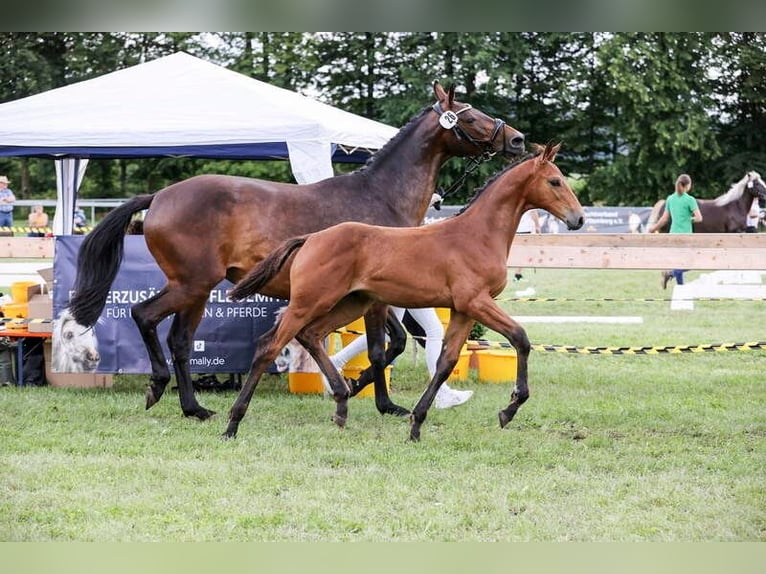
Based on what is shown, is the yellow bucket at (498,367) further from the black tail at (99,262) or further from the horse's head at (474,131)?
the black tail at (99,262)

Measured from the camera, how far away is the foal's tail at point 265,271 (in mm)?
5672

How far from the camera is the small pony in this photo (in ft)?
24.7

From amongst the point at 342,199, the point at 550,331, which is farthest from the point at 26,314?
the point at 550,331

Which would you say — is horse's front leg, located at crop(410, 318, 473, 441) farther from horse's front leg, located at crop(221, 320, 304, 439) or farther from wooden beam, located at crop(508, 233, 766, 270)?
wooden beam, located at crop(508, 233, 766, 270)

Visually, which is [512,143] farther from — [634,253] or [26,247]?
[26,247]

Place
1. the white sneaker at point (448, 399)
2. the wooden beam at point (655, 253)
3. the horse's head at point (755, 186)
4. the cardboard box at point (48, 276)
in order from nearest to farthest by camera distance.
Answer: the white sneaker at point (448, 399) → the wooden beam at point (655, 253) → the cardboard box at point (48, 276) → the horse's head at point (755, 186)

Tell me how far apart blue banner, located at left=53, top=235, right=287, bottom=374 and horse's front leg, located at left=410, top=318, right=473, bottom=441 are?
2.16m

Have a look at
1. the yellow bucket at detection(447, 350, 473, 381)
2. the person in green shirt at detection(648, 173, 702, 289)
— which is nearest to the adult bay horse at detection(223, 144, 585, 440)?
the yellow bucket at detection(447, 350, 473, 381)

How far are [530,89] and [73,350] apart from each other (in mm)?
22639

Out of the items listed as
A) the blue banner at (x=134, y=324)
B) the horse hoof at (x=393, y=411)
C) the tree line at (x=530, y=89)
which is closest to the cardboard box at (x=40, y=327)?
the blue banner at (x=134, y=324)

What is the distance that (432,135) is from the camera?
6.80m

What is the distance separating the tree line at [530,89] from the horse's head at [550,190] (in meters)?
13.7

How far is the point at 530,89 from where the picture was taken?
2806 centimetres

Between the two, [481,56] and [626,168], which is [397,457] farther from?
[626,168]
